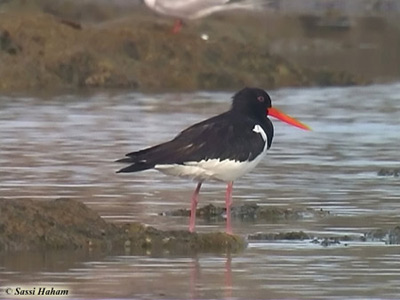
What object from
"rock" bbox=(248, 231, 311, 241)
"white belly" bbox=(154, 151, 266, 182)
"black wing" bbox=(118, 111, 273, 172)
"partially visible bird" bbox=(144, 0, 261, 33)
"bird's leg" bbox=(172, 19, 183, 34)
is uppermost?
"partially visible bird" bbox=(144, 0, 261, 33)

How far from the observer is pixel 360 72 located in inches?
1021

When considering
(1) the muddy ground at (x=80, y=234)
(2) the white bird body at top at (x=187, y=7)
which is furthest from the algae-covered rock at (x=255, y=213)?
(2) the white bird body at top at (x=187, y=7)

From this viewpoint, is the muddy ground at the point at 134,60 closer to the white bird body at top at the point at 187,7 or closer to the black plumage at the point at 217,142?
the white bird body at top at the point at 187,7

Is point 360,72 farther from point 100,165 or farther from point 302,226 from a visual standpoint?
point 302,226

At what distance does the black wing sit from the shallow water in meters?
0.53

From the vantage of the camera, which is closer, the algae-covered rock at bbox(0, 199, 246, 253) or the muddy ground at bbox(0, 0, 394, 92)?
the algae-covered rock at bbox(0, 199, 246, 253)

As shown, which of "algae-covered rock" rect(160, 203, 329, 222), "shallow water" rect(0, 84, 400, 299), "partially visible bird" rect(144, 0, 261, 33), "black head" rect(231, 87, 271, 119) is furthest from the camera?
"partially visible bird" rect(144, 0, 261, 33)

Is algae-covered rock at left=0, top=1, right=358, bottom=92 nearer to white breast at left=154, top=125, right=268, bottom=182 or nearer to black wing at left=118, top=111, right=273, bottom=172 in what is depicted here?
black wing at left=118, top=111, right=273, bottom=172

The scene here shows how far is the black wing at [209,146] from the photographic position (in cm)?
1020

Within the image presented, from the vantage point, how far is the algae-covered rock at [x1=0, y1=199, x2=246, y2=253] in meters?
9.30

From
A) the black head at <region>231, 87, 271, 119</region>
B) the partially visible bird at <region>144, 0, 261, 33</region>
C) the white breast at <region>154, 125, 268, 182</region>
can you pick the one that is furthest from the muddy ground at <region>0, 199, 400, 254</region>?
the partially visible bird at <region>144, 0, 261, 33</region>

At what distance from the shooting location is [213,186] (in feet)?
41.8

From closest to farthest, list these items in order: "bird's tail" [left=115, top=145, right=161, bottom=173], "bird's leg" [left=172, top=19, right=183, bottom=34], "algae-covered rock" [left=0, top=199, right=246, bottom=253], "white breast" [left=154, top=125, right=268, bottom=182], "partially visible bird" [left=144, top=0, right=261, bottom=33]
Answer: "algae-covered rock" [left=0, top=199, right=246, bottom=253] → "bird's tail" [left=115, top=145, right=161, bottom=173] → "white breast" [left=154, top=125, right=268, bottom=182] → "bird's leg" [left=172, top=19, right=183, bottom=34] → "partially visible bird" [left=144, top=0, right=261, bottom=33]

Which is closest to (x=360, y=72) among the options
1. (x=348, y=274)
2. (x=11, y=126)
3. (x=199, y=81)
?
(x=199, y=81)
